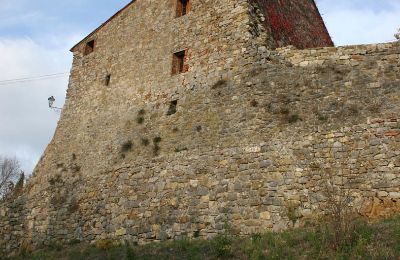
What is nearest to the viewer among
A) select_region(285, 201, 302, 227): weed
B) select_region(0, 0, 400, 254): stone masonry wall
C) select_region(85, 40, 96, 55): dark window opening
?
select_region(285, 201, 302, 227): weed

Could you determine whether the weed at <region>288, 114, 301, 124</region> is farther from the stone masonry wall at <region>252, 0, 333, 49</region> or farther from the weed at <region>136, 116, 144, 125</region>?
the weed at <region>136, 116, 144, 125</region>

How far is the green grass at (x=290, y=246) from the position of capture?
8703mm

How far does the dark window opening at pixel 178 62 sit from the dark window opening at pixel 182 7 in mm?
1895

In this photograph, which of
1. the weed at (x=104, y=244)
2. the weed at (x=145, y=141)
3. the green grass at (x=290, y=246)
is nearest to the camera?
the green grass at (x=290, y=246)

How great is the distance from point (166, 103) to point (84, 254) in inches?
232

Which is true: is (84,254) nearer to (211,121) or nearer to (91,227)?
(91,227)

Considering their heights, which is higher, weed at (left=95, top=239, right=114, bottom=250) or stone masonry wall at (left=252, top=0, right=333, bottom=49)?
stone masonry wall at (left=252, top=0, right=333, bottom=49)

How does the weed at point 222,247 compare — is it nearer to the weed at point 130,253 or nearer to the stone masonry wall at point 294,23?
the weed at point 130,253

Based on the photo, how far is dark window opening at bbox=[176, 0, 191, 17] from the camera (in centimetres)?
1731

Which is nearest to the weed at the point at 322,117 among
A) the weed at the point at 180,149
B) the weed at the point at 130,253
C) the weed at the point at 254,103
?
the weed at the point at 254,103

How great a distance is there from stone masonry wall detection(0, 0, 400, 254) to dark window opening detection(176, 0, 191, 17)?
1.08 feet

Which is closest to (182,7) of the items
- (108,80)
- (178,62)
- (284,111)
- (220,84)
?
(178,62)

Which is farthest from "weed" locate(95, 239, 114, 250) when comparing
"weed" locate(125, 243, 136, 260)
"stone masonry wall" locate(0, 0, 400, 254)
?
"weed" locate(125, 243, 136, 260)

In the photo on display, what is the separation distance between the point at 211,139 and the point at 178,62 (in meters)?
4.21
